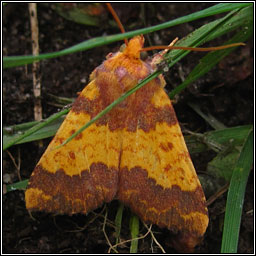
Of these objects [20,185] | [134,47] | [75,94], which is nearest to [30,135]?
[20,185]

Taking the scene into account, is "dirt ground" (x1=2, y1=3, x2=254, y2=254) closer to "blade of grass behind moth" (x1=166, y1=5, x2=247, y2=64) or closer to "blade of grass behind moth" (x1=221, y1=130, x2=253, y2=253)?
"blade of grass behind moth" (x1=221, y1=130, x2=253, y2=253)

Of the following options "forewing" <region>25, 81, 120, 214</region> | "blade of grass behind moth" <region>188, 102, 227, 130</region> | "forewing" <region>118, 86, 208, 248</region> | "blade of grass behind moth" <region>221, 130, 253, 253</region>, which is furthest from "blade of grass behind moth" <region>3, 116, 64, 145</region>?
"blade of grass behind moth" <region>221, 130, 253, 253</region>

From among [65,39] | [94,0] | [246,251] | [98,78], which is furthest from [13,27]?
[246,251]

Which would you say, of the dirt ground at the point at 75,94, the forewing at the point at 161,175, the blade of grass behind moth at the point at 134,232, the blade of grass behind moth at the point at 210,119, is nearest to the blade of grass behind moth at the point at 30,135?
the dirt ground at the point at 75,94

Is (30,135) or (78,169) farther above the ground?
(30,135)

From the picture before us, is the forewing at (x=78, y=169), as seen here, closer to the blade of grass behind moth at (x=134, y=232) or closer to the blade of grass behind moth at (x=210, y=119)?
the blade of grass behind moth at (x=134, y=232)

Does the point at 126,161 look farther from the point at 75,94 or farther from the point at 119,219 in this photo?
the point at 75,94
